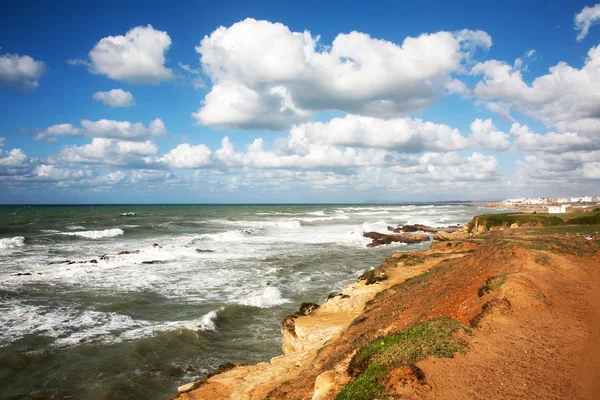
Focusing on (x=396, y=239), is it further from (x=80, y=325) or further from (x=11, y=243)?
(x=11, y=243)

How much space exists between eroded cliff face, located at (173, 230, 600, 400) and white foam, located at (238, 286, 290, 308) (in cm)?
507

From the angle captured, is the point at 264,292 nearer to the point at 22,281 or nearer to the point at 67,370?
the point at 67,370

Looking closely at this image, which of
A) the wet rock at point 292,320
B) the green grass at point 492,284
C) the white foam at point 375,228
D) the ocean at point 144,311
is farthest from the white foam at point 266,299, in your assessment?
the white foam at point 375,228

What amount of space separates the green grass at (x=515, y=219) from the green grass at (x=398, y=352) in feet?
102

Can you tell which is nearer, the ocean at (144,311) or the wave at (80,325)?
the ocean at (144,311)

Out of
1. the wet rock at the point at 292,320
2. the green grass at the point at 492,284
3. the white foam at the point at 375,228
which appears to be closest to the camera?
the green grass at the point at 492,284

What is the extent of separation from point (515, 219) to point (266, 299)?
27.9 meters

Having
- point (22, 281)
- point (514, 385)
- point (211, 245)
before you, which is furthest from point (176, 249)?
point (514, 385)

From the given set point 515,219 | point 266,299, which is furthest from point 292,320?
point 515,219

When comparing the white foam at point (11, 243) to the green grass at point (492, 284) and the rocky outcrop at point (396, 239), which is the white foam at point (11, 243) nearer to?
the rocky outcrop at point (396, 239)

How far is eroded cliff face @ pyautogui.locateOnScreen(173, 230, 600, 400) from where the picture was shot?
19.6 feet

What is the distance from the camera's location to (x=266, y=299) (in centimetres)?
1988

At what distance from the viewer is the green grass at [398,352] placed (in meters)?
5.96

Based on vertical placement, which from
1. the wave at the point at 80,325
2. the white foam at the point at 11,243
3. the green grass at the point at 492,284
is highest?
the green grass at the point at 492,284
